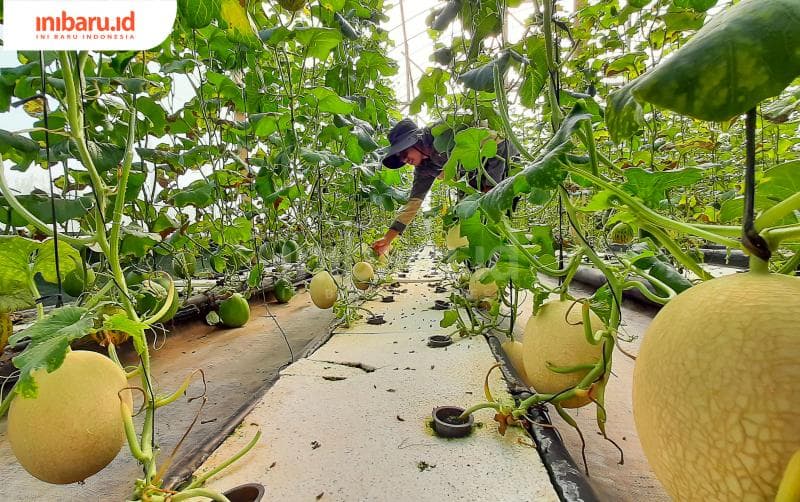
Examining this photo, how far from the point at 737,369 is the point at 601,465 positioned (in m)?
0.88

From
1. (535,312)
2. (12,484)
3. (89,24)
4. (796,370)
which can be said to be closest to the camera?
(796,370)

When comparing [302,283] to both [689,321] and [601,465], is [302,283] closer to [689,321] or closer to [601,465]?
[601,465]

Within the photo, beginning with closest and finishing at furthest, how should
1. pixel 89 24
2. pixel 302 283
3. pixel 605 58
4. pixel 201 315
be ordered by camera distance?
1. pixel 89 24
2. pixel 605 58
3. pixel 201 315
4. pixel 302 283

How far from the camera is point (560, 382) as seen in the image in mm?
880

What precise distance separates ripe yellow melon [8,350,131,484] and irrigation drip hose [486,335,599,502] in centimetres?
82

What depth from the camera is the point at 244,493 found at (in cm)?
83

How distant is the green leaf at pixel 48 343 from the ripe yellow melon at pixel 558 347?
32.9 inches

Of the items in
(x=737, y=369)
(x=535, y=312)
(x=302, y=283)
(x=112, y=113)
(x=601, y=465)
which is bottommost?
(x=302, y=283)

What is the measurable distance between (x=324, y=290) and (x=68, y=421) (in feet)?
5.73

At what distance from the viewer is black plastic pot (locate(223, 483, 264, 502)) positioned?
0.82 metres

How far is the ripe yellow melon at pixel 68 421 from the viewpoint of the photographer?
0.61 m

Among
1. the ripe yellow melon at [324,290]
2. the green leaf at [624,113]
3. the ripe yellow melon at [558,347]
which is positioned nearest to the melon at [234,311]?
the ripe yellow melon at [324,290]

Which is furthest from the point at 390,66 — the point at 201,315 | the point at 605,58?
the point at 201,315

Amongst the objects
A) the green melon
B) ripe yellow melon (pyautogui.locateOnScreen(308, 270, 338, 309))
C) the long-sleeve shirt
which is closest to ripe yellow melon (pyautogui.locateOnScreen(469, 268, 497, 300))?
the long-sleeve shirt
